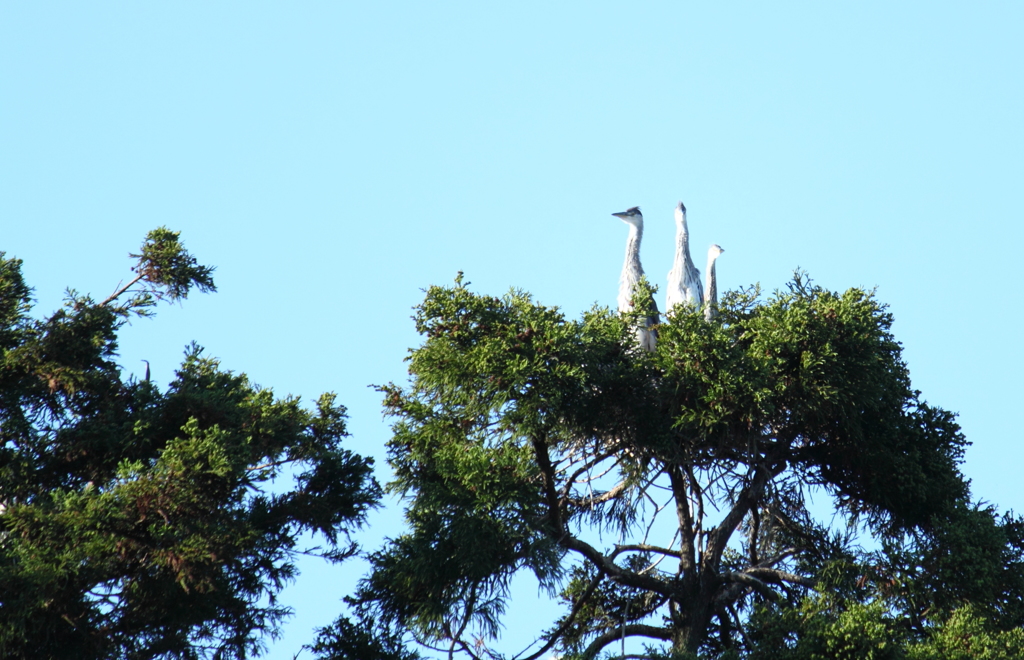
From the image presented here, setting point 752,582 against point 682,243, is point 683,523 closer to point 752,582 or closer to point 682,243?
point 752,582

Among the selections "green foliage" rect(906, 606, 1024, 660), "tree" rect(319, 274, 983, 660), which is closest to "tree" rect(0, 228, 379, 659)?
"tree" rect(319, 274, 983, 660)

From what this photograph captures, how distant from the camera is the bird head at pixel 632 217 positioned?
59.3 ft

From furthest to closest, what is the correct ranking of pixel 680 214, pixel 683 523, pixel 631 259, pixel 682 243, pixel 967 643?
1. pixel 680 214
2. pixel 682 243
3. pixel 631 259
4. pixel 683 523
5. pixel 967 643

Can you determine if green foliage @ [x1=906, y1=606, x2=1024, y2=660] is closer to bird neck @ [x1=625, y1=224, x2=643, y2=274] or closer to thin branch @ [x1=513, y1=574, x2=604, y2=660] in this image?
thin branch @ [x1=513, y1=574, x2=604, y2=660]

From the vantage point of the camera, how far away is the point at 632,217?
18.2 m

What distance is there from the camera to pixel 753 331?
1256 centimetres

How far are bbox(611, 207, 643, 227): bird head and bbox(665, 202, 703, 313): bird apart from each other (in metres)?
0.71

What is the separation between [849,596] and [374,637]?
4.15m

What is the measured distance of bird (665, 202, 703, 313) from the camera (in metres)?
17.6

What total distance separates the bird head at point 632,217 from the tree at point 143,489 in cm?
586

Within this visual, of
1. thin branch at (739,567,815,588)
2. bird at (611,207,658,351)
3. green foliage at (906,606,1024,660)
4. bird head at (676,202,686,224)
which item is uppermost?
bird head at (676,202,686,224)

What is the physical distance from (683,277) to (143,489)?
8.85 metres

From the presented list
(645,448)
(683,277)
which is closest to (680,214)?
(683,277)

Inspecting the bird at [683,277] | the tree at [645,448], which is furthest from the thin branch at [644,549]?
the bird at [683,277]
